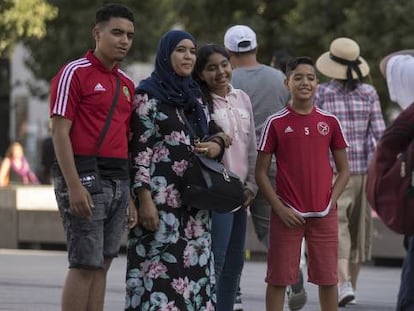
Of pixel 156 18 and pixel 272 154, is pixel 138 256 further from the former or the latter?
pixel 156 18

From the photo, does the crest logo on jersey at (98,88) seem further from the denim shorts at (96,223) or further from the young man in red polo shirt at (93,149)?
the denim shorts at (96,223)

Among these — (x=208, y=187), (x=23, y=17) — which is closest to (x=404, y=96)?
(x=208, y=187)

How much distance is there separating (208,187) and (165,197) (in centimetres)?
26

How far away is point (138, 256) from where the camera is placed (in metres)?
7.71

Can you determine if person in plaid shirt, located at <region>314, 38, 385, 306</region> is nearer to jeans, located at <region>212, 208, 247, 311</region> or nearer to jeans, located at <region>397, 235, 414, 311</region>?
jeans, located at <region>212, 208, 247, 311</region>

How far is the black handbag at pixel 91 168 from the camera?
739 cm

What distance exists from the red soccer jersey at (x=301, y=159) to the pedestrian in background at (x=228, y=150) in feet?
0.61

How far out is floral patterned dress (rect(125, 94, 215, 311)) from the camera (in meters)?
7.68

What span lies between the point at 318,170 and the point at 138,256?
137 centimetres

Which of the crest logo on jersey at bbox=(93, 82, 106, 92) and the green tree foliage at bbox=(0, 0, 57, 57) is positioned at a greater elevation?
the green tree foliage at bbox=(0, 0, 57, 57)

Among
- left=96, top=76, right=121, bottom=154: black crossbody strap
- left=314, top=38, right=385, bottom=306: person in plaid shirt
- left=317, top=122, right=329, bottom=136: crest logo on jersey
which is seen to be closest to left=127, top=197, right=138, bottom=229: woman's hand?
left=96, top=76, right=121, bottom=154: black crossbody strap

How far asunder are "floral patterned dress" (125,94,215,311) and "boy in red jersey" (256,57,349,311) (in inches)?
32.9

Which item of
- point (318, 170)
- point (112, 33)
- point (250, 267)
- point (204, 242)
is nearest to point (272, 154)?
point (318, 170)

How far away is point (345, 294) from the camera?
1097cm
